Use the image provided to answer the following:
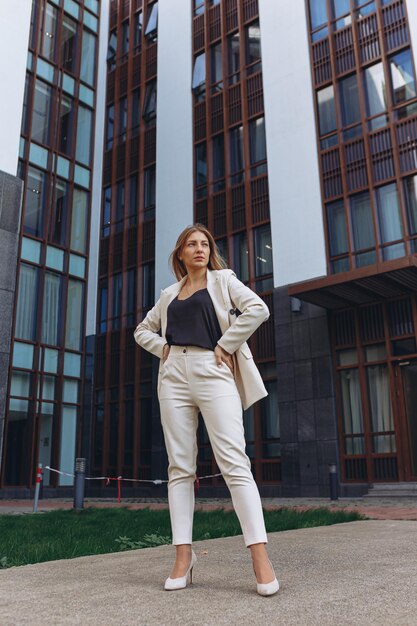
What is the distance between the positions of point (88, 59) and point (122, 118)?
9.68 feet

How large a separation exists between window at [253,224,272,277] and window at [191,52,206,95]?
6839 millimetres

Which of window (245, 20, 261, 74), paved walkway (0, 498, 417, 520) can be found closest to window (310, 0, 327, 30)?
window (245, 20, 261, 74)

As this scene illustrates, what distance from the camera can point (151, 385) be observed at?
67.2 feet

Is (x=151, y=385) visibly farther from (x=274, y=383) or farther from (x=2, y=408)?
(x=2, y=408)

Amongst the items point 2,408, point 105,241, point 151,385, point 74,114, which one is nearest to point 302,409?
point 151,385

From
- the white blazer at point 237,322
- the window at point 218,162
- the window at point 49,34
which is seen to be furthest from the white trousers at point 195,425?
the window at point 49,34

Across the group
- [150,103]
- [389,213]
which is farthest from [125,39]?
[389,213]

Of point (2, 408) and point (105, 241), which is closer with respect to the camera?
point (2, 408)

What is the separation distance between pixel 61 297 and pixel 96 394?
3934mm

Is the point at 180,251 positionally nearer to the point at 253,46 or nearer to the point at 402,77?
the point at 402,77

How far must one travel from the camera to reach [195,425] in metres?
3.34

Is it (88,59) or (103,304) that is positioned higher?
(88,59)

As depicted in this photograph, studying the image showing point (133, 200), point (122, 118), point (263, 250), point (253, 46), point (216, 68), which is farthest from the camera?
point (122, 118)

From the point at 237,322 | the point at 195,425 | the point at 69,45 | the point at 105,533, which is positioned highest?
the point at 69,45
